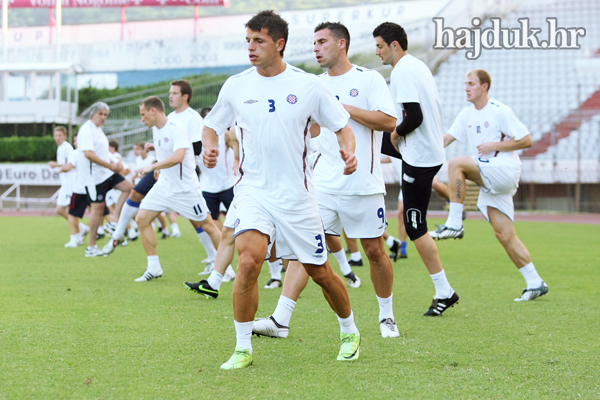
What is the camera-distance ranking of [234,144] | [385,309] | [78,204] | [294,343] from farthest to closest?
1. [78,204]
2. [234,144]
3. [385,309]
4. [294,343]

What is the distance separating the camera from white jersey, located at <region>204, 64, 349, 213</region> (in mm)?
4047

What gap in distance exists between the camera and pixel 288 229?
13.3 feet

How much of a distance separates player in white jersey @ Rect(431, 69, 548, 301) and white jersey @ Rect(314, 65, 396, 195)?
162 centimetres

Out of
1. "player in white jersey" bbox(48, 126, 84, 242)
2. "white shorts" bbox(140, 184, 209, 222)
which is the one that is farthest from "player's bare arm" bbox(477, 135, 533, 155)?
"player in white jersey" bbox(48, 126, 84, 242)

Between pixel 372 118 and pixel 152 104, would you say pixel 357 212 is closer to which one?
pixel 372 118

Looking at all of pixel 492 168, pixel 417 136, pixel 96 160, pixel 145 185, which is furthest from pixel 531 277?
pixel 96 160

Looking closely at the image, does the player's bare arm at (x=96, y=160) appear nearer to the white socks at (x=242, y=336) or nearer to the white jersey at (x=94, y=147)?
the white jersey at (x=94, y=147)

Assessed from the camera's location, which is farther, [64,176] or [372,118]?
[64,176]

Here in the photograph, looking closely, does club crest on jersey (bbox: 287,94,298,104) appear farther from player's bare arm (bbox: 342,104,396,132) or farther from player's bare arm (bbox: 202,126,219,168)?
player's bare arm (bbox: 342,104,396,132)

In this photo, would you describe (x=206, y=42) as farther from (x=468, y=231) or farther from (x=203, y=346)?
(x=203, y=346)

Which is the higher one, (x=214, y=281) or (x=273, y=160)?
(x=273, y=160)

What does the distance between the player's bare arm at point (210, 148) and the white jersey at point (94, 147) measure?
6993 mm

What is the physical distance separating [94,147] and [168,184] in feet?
11.5

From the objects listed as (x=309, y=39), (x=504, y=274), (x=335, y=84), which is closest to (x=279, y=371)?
(x=335, y=84)
